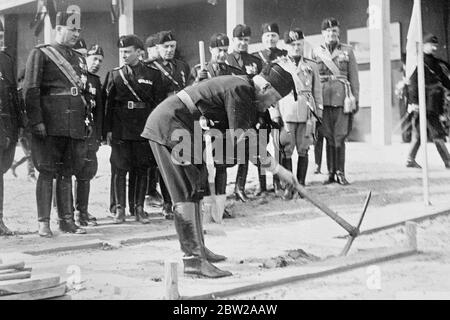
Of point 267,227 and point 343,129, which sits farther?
point 343,129

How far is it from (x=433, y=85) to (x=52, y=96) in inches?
125

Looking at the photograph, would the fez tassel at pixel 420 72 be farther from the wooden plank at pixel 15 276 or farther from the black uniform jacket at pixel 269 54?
the wooden plank at pixel 15 276

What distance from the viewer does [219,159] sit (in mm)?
4879

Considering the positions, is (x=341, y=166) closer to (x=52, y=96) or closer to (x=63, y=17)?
(x=52, y=96)

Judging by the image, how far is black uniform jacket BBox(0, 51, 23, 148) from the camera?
17.9 ft

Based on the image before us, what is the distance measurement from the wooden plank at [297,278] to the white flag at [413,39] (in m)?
2.02

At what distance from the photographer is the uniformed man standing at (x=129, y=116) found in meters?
6.10

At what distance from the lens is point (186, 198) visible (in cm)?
403

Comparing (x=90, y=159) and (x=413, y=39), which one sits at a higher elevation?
(x=413, y=39)

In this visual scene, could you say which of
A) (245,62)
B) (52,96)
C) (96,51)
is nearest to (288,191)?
(245,62)

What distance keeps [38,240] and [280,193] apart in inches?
103
